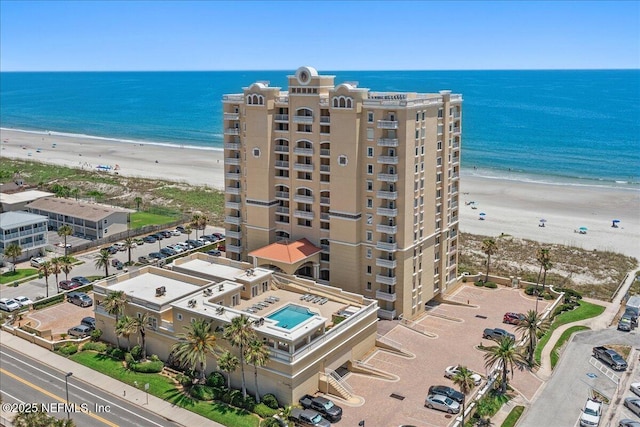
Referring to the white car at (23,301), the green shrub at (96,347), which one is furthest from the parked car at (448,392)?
the white car at (23,301)

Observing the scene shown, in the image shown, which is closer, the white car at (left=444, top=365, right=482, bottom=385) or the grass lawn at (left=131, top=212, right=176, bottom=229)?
the white car at (left=444, top=365, right=482, bottom=385)

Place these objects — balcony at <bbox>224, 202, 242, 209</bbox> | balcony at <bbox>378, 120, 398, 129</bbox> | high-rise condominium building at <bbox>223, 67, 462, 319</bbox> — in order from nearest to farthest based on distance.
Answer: balcony at <bbox>378, 120, 398, 129</bbox> < high-rise condominium building at <bbox>223, 67, 462, 319</bbox> < balcony at <bbox>224, 202, 242, 209</bbox>

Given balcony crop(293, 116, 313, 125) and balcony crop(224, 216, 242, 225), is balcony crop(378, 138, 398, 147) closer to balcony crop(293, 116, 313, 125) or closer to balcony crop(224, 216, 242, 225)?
balcony crop(293, 116, 313, 125)

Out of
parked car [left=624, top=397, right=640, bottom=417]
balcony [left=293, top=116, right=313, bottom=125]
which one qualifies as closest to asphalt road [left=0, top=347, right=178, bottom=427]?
balcony [left=293, top=116, right=313, bottom=125]

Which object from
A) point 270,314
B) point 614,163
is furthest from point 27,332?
point 614,163

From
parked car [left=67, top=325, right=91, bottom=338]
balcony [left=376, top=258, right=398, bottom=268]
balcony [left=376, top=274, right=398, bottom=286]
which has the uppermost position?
balcony [left=376, top=258, right=398, bottom=268]

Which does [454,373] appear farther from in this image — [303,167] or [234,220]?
[234,220]

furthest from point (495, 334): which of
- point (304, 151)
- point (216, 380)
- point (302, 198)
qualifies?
point (216, 380)
